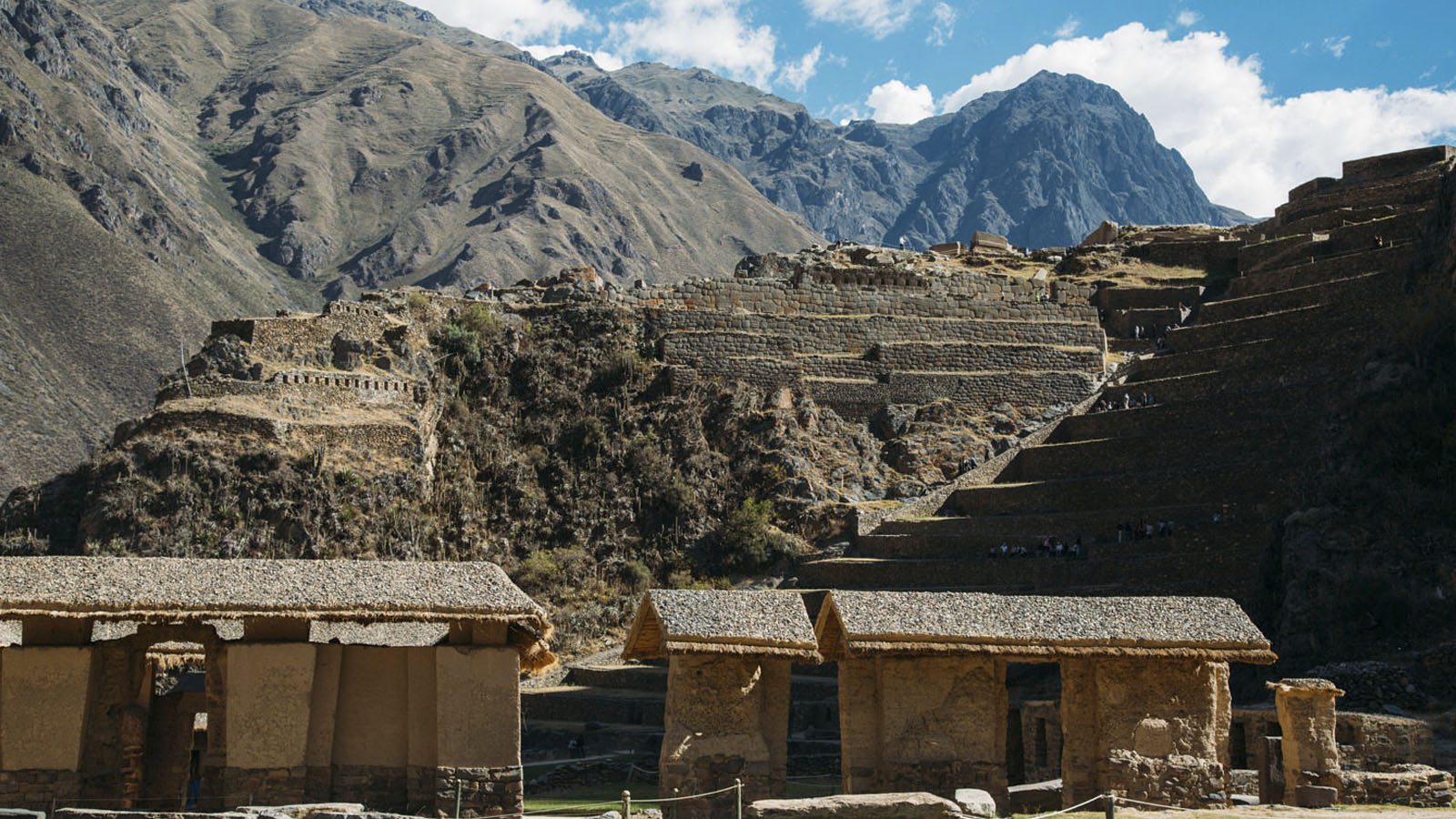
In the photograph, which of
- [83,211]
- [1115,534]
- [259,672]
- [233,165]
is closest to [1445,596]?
[1115,534]

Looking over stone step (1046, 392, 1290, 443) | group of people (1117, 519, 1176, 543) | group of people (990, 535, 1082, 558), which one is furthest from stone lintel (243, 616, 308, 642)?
stone step (1046, 392, 1290, 443)

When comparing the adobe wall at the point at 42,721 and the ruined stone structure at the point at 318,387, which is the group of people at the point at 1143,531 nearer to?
the ruined stone structure at the point at 318,387

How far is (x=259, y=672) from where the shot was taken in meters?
19.8

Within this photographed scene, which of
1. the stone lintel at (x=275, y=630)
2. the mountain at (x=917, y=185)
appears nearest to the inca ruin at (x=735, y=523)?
the stone lintel at (x=275, y=630)

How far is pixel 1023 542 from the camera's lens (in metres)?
37.6

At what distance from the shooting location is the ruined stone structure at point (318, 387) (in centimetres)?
3844

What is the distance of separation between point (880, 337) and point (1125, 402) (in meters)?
8.01

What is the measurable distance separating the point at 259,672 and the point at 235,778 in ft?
4.17

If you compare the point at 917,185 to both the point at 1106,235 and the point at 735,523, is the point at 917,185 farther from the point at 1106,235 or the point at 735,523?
the point at 735,523

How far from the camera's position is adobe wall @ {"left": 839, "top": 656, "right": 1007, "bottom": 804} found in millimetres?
20406

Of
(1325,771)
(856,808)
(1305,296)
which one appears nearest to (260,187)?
(1305,296)

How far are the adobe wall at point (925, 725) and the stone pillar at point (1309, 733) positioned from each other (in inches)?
157

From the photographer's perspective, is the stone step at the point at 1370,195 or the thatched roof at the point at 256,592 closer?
the thatched roof at the point at 256,592

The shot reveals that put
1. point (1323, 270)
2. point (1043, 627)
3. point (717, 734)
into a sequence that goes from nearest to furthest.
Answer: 1. point (717, 734)
2. point (1043, 627)
3. point (1323, 270)
